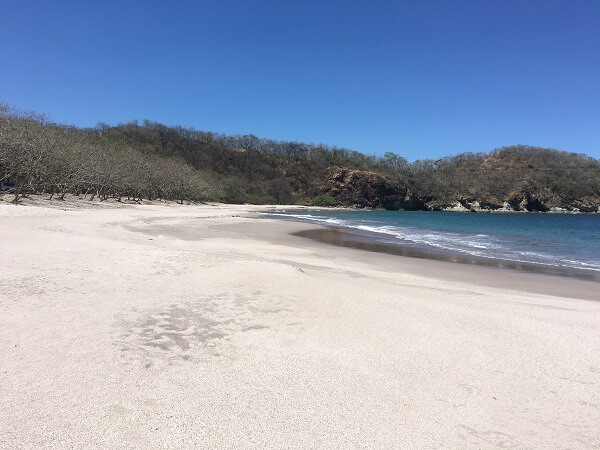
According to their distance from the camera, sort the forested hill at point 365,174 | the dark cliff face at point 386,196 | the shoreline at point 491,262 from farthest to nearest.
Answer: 1. the dark cliff face at point 386,196
2. the forested hill at point 365,174
3. the shoreline at point 491,262

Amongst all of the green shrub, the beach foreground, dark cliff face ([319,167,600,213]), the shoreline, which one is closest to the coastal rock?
dark cliff face ([319,167,600,213])

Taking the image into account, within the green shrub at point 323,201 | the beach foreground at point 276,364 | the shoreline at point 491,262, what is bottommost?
the shoreline at point 491,262

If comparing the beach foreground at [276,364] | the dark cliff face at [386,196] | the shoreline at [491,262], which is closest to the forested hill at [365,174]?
the dark cliff face at [386,196]

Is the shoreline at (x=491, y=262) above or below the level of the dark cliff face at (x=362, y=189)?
below

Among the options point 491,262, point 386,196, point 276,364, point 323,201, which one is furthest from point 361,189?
point 276,364

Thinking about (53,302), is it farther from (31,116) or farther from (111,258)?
(31,116)

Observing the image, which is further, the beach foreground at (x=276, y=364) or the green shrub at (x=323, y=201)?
the green shrub at (x=323, y=201)

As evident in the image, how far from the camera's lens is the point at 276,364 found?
4.49 meters

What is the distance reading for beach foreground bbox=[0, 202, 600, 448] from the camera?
130 inches

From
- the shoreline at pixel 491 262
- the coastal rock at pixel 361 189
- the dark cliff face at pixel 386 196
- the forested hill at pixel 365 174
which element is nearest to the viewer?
the shoreline at pixel 491 262

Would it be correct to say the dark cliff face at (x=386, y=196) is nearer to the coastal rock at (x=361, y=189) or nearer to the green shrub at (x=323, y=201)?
the coastal rock at (x=361, y=189)

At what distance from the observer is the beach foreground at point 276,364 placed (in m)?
3.30

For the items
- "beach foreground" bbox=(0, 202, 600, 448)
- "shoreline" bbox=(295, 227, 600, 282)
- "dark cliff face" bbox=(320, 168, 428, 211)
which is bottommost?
"shoreline" bbox=(295, 227, 600, 282)

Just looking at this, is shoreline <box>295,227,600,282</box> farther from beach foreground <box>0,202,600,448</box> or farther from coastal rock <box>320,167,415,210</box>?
coastal rock <box>320,167,415,210</box>
